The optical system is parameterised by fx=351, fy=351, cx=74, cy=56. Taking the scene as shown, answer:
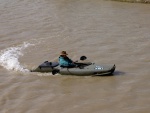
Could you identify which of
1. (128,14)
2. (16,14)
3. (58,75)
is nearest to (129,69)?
(58,75)

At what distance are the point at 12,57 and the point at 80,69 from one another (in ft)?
13.9

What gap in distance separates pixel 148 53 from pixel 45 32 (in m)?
6.28

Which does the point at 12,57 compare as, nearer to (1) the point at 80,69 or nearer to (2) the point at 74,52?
(2) the point at 74,52

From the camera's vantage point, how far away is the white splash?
15.1m

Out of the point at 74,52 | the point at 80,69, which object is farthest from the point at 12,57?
the point at 80,69

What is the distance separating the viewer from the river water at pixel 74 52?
11641 mm

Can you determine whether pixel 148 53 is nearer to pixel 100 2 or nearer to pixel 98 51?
pixel 98 51

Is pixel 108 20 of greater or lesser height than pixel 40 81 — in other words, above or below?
above

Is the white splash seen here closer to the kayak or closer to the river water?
the river water

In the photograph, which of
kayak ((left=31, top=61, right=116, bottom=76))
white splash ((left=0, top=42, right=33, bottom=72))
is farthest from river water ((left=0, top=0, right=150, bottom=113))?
kayak ((left=31, top=61, right=116, bottom=76))

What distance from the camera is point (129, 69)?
45.5ft

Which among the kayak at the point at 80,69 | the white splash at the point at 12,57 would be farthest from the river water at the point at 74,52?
the kayak at the point at 80,69

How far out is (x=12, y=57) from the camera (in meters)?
16.2

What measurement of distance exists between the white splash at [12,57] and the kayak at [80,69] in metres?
1.02
